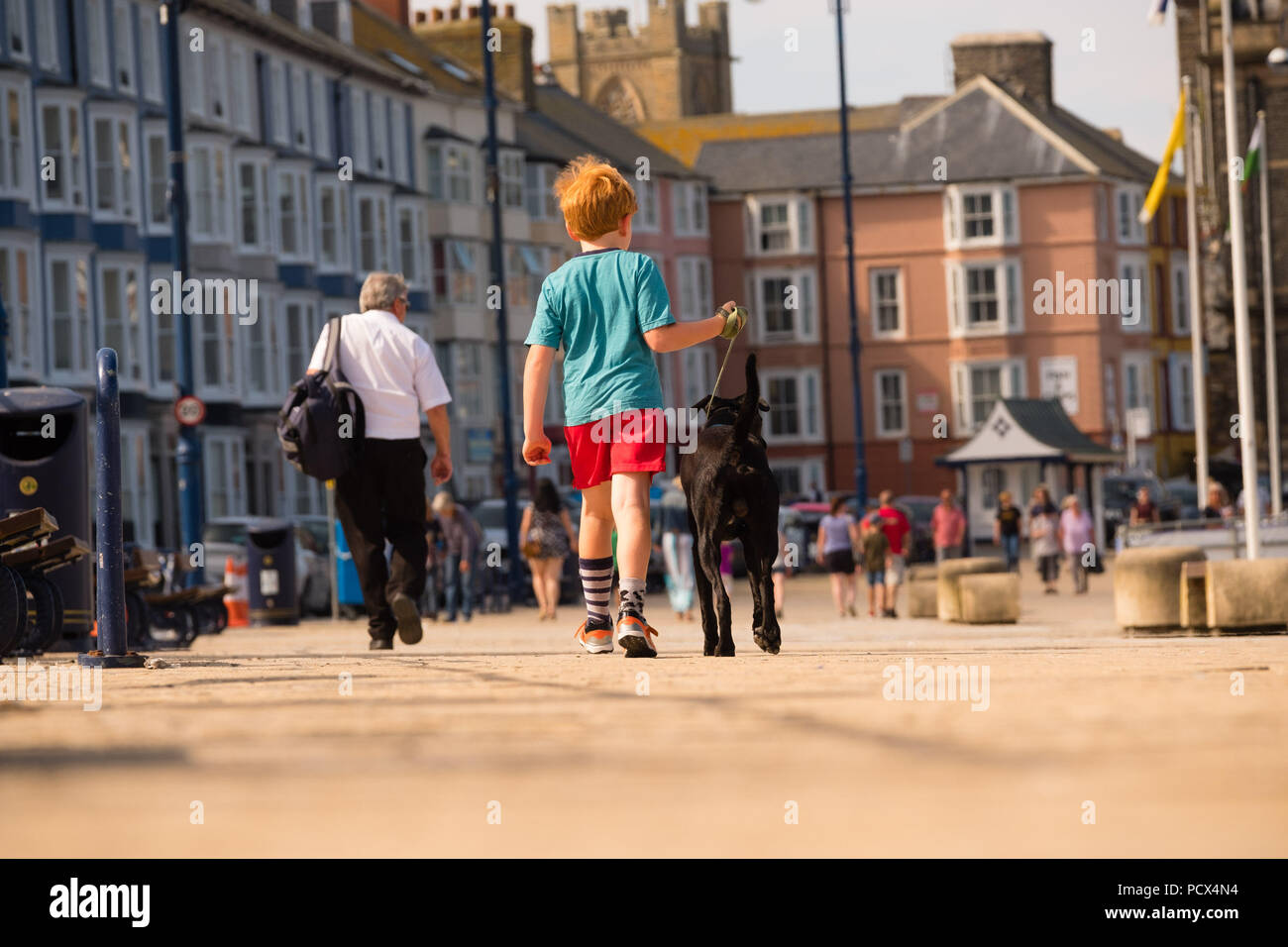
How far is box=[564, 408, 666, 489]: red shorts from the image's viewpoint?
10445mm

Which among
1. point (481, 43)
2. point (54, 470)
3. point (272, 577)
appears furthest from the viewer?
point (481, 43)

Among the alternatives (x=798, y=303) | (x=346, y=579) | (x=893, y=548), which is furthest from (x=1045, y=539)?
(x=798, y=303)

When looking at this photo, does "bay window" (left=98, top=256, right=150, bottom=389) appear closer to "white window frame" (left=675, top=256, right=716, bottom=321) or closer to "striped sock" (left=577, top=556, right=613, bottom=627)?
"white window frame" (left=675, top=256, right=716, bottom=321)

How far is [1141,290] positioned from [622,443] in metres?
83.7

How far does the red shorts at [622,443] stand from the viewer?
10445 mm

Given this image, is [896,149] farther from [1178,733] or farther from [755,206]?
[1178,733]

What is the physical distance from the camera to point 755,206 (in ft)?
293

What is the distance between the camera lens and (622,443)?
1050cm

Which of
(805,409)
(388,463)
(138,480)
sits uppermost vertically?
(805,409)

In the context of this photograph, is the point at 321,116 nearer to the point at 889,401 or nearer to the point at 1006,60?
the point at 889,401

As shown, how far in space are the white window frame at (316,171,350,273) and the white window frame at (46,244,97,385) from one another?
13308 mm

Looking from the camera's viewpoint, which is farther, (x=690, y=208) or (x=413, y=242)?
(x=690, y=208)

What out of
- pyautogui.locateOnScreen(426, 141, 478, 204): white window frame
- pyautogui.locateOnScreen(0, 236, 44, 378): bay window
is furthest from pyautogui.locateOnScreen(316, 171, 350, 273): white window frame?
pyautogui.locateOnScreen(0, 236, 44, 378): bay window

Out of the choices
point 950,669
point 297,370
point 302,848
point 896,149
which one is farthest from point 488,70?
point 896,149
